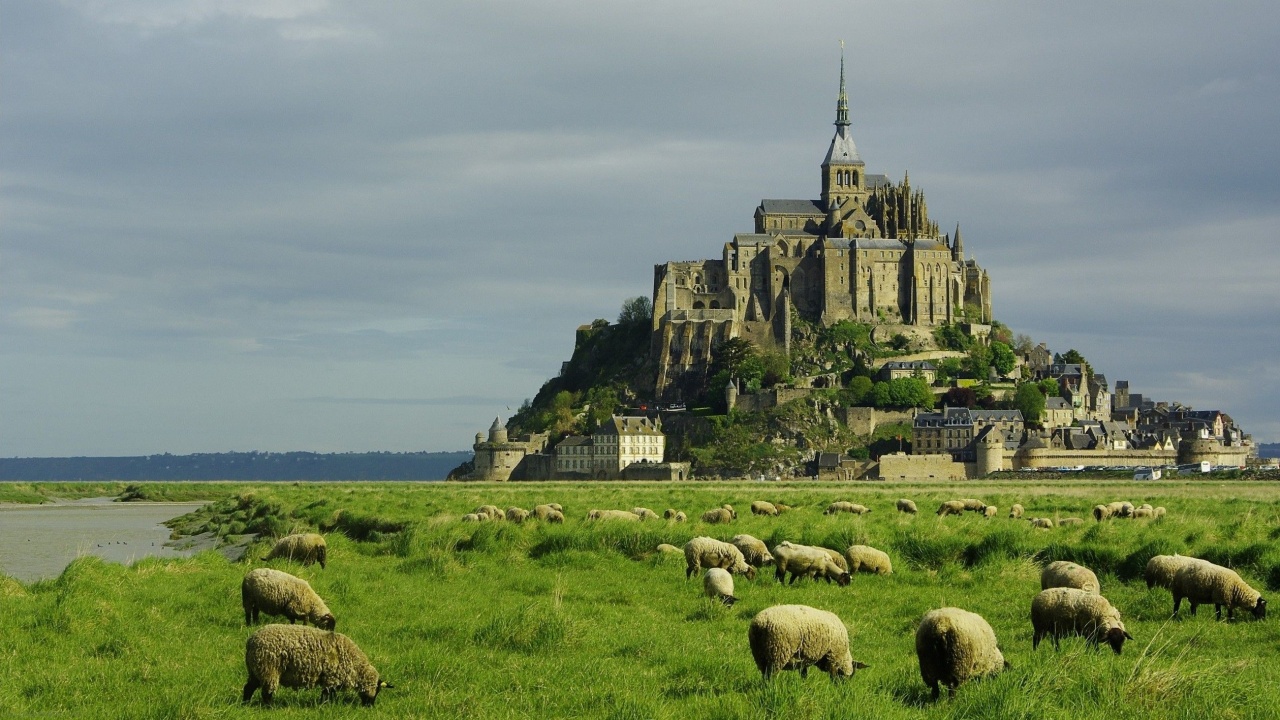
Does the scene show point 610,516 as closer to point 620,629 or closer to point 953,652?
point 620,629

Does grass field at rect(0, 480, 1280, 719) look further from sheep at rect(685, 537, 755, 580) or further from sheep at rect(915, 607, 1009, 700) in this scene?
sheep at rect(685, 537, 755, 580)

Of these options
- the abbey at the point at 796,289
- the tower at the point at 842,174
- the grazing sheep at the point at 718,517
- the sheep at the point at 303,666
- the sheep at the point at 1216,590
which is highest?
the tower at the point at 842,174

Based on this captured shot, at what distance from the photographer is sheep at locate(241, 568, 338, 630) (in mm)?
16328

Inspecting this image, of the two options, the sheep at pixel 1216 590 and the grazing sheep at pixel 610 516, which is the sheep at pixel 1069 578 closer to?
the sheep at pixel 1216 590

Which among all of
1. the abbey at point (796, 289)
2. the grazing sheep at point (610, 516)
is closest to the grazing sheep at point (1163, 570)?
the grazing sheep at point (610, 516)

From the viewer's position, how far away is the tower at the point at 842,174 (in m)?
136

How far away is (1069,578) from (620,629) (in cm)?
567

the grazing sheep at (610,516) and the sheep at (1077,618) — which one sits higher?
the grazing sheep at (610,516)

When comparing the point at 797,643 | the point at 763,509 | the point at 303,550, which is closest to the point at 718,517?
the point at 763,509

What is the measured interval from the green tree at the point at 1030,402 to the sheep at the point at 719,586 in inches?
3810

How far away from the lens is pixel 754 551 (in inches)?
861

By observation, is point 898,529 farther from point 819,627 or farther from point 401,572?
point 819,627

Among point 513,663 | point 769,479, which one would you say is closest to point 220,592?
point 513,663

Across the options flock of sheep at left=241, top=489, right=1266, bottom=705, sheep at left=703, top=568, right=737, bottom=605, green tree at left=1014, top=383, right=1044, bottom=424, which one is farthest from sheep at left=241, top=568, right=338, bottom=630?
green tree at left=1014, top=383, right=1044, bottom=424
